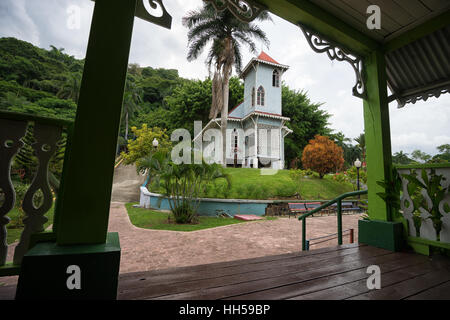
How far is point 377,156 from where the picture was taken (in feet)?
9.19

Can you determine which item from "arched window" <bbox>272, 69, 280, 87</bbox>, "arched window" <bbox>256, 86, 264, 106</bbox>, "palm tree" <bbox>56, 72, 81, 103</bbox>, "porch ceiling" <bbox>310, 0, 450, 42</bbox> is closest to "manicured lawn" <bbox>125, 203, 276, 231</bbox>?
"porch ceiling" <bbox>310, 0, 450, 42</bbox>

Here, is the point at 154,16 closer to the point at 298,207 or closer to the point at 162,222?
the point at 162,222

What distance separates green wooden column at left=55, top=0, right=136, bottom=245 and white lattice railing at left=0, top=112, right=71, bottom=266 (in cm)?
32

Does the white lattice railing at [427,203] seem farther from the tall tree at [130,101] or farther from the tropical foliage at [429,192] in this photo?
the tall tree at [130,101]

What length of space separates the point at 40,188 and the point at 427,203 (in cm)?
386

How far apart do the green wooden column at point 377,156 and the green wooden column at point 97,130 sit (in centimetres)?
315

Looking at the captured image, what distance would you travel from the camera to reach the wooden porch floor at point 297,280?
1481 mm

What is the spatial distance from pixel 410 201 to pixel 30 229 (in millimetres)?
3856

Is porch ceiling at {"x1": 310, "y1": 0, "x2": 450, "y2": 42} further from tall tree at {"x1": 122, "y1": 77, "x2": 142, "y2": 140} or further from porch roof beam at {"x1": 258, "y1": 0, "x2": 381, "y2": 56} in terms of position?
tall tree at {"x1": 122, "y1": 77, "x2": 142, "y2": 140}

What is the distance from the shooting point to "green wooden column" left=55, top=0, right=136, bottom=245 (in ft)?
4.13

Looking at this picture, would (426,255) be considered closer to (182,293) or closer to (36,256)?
(182,293)

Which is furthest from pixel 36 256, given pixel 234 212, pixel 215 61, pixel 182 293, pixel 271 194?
pixel 215 61

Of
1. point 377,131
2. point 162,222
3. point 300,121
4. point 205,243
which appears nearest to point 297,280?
point 377,131
